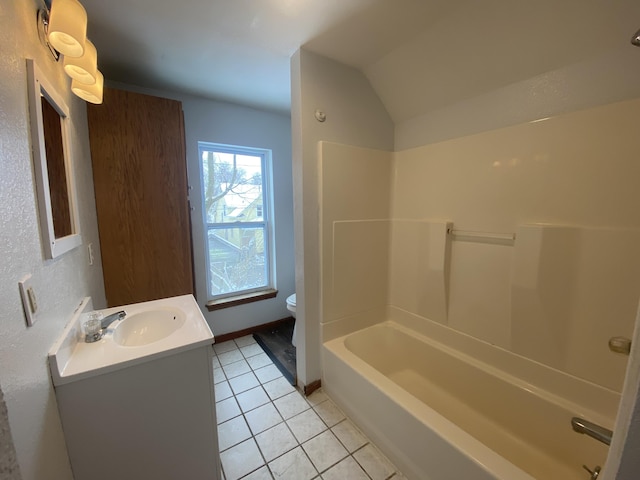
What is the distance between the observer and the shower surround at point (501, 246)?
46.1 inches

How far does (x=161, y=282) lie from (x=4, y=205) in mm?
1398

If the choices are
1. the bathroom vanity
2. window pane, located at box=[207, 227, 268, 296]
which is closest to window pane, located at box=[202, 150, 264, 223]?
window pane, located at box=[207, 227, 268, 296]

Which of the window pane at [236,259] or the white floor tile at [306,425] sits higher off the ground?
the window pane at [236,259]

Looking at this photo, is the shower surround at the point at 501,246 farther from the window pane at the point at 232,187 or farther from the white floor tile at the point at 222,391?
the window pane at the point at 232,187

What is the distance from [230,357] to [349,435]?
1289mm

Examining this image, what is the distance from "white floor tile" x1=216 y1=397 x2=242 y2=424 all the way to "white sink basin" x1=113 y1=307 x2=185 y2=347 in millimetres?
745

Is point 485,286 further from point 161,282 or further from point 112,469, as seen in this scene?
point 161,282

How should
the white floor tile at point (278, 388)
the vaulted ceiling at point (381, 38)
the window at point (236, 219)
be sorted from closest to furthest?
1. the vaulted ceiling at point (381, 38)
2. the white floor tile at point (278, 388)
3. the window at point (236, 219)

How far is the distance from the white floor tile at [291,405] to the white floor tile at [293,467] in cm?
27

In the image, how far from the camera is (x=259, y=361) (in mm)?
2283

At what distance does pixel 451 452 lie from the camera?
1.08 metres

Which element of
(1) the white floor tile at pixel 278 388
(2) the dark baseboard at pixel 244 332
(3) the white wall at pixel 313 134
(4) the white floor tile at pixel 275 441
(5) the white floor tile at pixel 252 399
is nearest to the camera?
(4) the white floor tile at pixel 275 441

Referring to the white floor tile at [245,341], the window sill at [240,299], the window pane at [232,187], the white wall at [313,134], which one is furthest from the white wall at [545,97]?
the white floor tile at [245,341]

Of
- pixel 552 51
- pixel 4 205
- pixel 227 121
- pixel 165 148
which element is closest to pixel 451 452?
pixel 4 205
